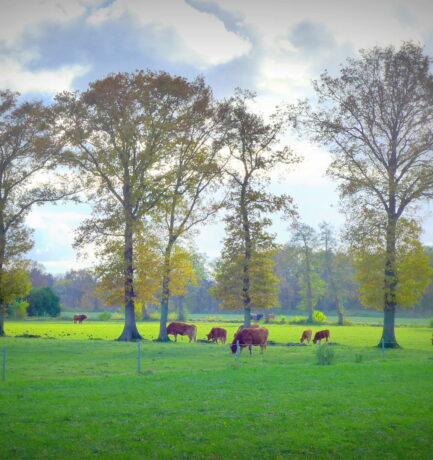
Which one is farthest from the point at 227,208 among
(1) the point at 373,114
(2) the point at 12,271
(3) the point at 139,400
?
(3) the point at 139,400

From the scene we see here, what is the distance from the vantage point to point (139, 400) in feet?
45.1

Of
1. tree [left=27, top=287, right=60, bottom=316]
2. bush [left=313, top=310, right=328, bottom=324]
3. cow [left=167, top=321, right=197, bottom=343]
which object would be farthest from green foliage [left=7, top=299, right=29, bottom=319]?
cow [left=167, top=321, right=197, bottom=343]

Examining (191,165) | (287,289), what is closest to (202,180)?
(191,165)

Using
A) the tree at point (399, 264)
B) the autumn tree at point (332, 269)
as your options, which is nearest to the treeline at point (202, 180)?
the tree at point (399, 264)

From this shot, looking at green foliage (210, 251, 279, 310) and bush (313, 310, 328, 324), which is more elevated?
green foliage (210, 251, 279, 310)

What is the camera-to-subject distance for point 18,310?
85.8 metres

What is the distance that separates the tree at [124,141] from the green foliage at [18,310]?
5424 centimetres

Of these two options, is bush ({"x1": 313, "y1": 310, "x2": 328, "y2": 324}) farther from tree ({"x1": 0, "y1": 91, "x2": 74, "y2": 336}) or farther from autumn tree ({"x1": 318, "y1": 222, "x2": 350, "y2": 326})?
tree ({"x1": 0, "y1": 91, "x2": 74, "y2": 336})

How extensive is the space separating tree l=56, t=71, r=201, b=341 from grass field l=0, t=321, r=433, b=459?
1441 centimetres

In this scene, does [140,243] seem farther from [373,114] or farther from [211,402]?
[211,402]

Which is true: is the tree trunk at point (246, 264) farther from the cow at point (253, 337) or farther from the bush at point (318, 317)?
the bush at point (318, 317)

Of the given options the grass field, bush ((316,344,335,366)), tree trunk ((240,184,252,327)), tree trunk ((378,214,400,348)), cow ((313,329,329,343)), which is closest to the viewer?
the grass field

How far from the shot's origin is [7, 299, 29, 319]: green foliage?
84.6m

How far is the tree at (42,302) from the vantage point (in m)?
93.2
